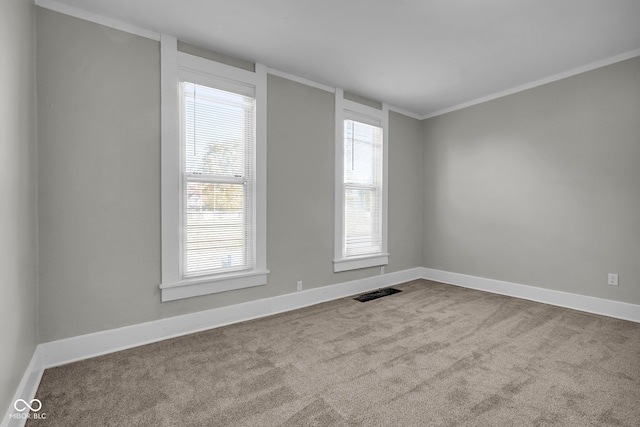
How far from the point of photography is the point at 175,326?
2801 millimetres

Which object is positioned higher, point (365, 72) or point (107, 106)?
point (365, 72)

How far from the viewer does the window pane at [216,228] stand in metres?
2.93

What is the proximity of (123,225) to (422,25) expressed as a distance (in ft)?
9.81

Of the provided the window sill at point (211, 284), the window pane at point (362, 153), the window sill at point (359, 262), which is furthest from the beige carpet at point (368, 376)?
the window pane at point (362, 153)

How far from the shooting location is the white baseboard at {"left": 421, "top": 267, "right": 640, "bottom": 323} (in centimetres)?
323

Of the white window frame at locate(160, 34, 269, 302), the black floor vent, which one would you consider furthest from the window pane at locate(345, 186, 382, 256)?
the white window frame at locate(160, 34, 269, 302)

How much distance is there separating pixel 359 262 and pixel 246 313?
1.69 meters

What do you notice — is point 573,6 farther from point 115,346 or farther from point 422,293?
point 115,346

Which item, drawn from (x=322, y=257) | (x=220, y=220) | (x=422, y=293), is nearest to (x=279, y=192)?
(x=220, y=220)

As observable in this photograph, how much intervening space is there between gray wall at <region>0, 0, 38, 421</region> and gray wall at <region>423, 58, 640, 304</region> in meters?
4.76

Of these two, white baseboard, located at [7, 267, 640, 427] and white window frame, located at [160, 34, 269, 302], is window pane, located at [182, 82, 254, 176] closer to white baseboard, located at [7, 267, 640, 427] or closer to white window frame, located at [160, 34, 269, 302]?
white window frame, located at [160, 34, 269, 302]

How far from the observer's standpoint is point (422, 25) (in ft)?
8.61

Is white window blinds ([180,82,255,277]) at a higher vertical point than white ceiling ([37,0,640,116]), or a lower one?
lower

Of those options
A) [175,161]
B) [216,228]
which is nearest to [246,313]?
[216,228]
